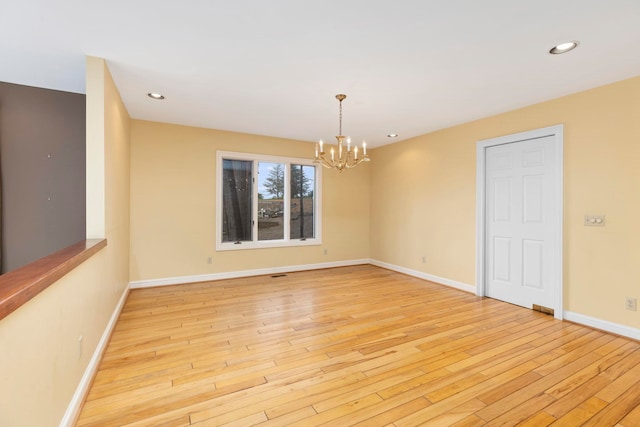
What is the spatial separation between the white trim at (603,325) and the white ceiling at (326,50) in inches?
97.3

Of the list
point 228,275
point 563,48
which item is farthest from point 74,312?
point 563,48

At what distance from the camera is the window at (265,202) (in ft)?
17.0

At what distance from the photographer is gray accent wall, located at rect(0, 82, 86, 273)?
317 cm

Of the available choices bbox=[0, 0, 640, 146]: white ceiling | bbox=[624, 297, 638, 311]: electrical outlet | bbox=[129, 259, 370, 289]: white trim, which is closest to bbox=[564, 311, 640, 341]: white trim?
bbox=[624, 297, 638, 311]: electrical outlet

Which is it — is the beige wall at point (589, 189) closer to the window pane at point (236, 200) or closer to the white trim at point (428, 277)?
the white trim at point (428, 277)

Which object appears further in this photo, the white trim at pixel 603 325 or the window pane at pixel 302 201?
the window pane at pixel 302 201

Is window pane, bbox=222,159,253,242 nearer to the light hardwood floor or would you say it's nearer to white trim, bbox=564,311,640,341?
the light hardwood floor

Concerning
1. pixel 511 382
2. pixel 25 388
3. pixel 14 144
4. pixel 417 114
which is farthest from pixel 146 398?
pixel 417 114

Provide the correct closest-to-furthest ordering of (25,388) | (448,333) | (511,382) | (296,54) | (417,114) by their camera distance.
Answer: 1. (25,388)
2. (511,382)
3. (296,54)
4. (448,333)
5. (417,114)

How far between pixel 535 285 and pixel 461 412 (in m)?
2.61

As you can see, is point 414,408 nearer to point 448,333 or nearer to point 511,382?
point 511,382

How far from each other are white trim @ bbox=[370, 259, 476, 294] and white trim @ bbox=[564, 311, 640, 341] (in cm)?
119

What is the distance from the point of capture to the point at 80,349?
6.35 feet

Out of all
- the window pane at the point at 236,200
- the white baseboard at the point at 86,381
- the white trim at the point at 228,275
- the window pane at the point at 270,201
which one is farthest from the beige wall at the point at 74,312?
the window pane at the point at 270,201
